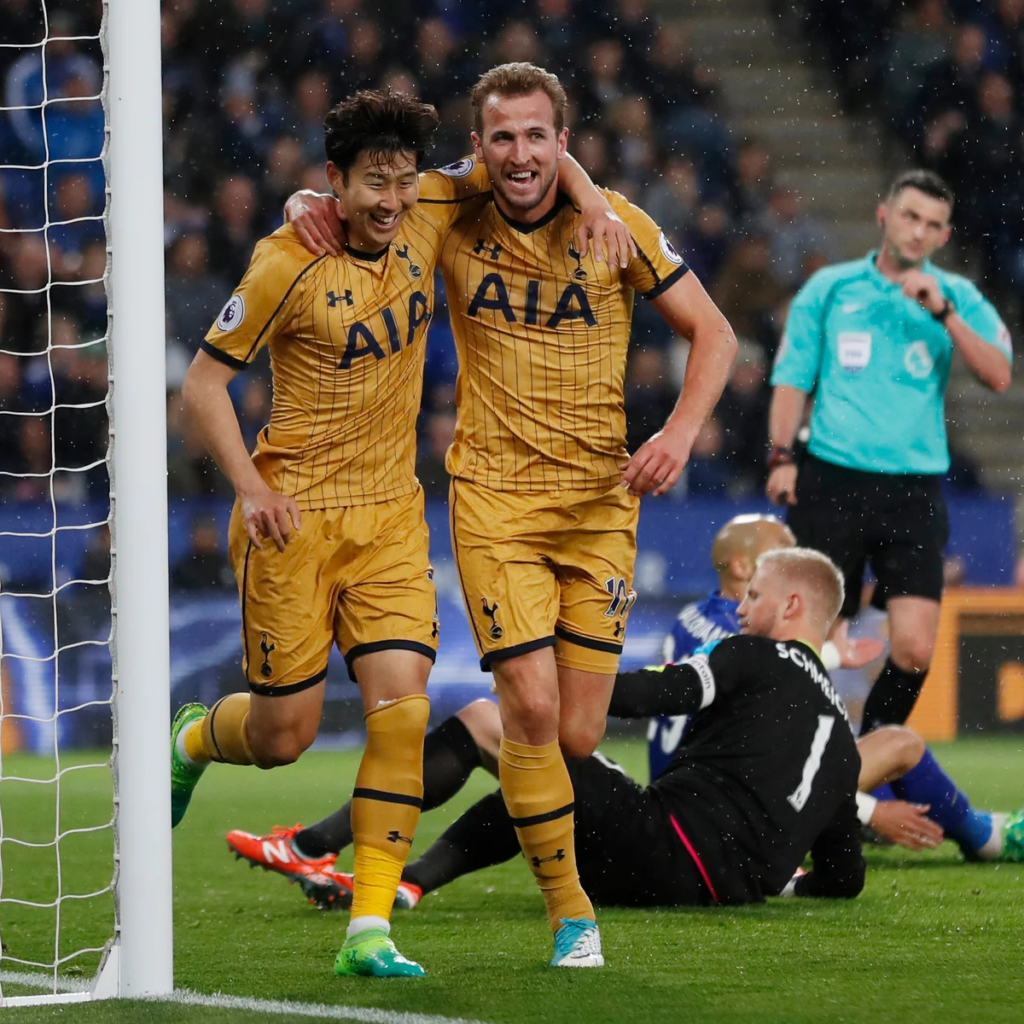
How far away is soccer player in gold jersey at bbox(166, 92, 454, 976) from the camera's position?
383 centimetres

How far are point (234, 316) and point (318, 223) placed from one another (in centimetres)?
29

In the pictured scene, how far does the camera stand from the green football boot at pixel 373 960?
11.9 feet

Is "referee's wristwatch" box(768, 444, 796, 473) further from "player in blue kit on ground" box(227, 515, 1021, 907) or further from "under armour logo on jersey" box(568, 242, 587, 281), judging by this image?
"under armour logo on jersey" box(568, 242, 587, 281)

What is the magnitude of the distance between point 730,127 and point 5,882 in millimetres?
11035

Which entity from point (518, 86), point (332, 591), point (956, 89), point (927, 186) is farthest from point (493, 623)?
point (956, 89)

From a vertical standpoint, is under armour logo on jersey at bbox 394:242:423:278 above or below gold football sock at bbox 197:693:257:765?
above

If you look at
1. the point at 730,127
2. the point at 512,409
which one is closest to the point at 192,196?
the point at 730,127

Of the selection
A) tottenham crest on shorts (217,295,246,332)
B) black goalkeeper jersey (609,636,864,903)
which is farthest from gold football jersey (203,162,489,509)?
black goalkeeper jersey (609,636,864,903)

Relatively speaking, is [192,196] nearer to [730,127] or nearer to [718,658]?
[730,127]

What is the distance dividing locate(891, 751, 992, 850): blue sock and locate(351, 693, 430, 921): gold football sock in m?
2.05

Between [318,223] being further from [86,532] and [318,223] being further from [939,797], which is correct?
[86,532]

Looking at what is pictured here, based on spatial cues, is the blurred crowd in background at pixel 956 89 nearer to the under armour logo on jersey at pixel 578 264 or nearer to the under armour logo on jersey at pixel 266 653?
the under armour logo on jersey at pixel 578 264

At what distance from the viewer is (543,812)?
3.94m

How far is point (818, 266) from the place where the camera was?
44.8 feet
